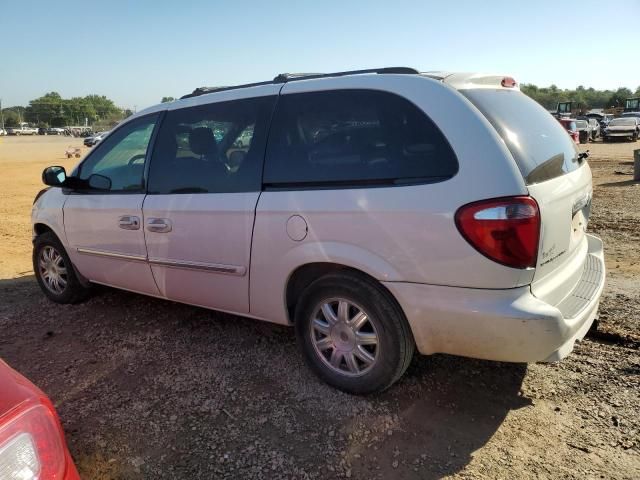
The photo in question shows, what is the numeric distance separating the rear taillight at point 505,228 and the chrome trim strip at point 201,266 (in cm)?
155

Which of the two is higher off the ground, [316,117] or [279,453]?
[316,117]

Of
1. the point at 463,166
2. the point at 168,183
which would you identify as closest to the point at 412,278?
the point at 463,166

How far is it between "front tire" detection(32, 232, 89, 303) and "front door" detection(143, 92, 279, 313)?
139 cm

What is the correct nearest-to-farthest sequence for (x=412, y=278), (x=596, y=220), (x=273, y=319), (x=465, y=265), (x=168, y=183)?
(x=465, y=265), (x=412, y=278), (x=273, y=319), (x=168, y=183), (x=596, y=220)

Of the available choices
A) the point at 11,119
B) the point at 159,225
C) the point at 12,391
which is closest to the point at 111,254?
the point at 159,225

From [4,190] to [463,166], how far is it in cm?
1641

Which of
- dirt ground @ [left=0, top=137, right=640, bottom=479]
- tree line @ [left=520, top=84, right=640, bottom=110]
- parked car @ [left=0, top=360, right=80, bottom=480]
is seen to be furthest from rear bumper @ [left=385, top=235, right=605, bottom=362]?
tree line @ [left=520, top=84, right=640, bottom=110]

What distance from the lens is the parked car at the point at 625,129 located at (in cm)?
3148

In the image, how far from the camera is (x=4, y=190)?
50.1 feet

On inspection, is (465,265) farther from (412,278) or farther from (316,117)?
(316,117)

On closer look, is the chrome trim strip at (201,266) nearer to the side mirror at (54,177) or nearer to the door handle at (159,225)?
the door handle at (159,225)

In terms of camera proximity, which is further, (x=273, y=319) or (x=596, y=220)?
(x=596, y=220)

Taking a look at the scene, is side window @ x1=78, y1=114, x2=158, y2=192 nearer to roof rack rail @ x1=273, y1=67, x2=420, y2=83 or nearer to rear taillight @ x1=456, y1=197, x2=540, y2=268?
roof rack rail @ x1=273, y1=67, x2=420, y2=83

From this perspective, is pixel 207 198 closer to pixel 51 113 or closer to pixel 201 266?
pixel 201 266
